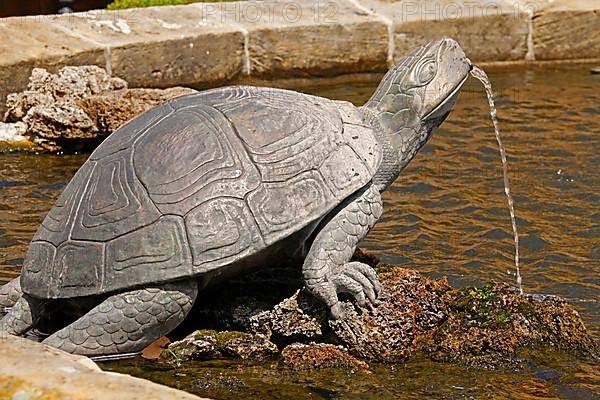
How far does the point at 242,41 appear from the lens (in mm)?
12141

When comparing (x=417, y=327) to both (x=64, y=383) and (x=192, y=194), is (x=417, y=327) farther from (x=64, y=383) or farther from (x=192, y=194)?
(x=64, y=383)

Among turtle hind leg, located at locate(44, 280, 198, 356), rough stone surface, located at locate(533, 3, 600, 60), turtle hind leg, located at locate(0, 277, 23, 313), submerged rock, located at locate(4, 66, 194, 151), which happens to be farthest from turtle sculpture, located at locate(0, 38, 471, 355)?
Answer: rough stone surface, located at locate(533, 3, 600, 60)

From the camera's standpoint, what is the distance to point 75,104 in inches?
406

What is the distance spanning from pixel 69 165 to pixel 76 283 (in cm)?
441

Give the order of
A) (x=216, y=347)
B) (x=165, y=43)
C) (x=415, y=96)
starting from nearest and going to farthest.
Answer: (x=216, y=347)
(x=415, y=96)
(x=165, y=43)

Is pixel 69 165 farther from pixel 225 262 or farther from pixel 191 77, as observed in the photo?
pixel 225 262

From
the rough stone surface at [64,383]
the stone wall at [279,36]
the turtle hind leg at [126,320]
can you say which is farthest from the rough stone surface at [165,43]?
the rough stone surface at [64,383]

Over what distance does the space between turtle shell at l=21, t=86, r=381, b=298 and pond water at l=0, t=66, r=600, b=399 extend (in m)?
0.57

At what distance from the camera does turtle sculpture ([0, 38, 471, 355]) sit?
573 cm

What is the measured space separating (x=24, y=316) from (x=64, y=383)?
1847 mm

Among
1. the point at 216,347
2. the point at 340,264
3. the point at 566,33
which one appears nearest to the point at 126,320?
the point at 216,347

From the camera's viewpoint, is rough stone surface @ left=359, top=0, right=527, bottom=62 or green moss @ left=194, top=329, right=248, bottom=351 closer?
green moss @ left=194, top=329, right=248, bottom=351

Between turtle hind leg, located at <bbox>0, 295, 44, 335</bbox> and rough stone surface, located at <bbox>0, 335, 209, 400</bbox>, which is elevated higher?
rough stone surface, located at <bbox>0, 335, 209, 400</bbox>

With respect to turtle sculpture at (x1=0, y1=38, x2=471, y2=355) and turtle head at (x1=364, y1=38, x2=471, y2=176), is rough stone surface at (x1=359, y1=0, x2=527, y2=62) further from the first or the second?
turtle sculpture at (x1=0, y1=38, x2=471, y2=355)
